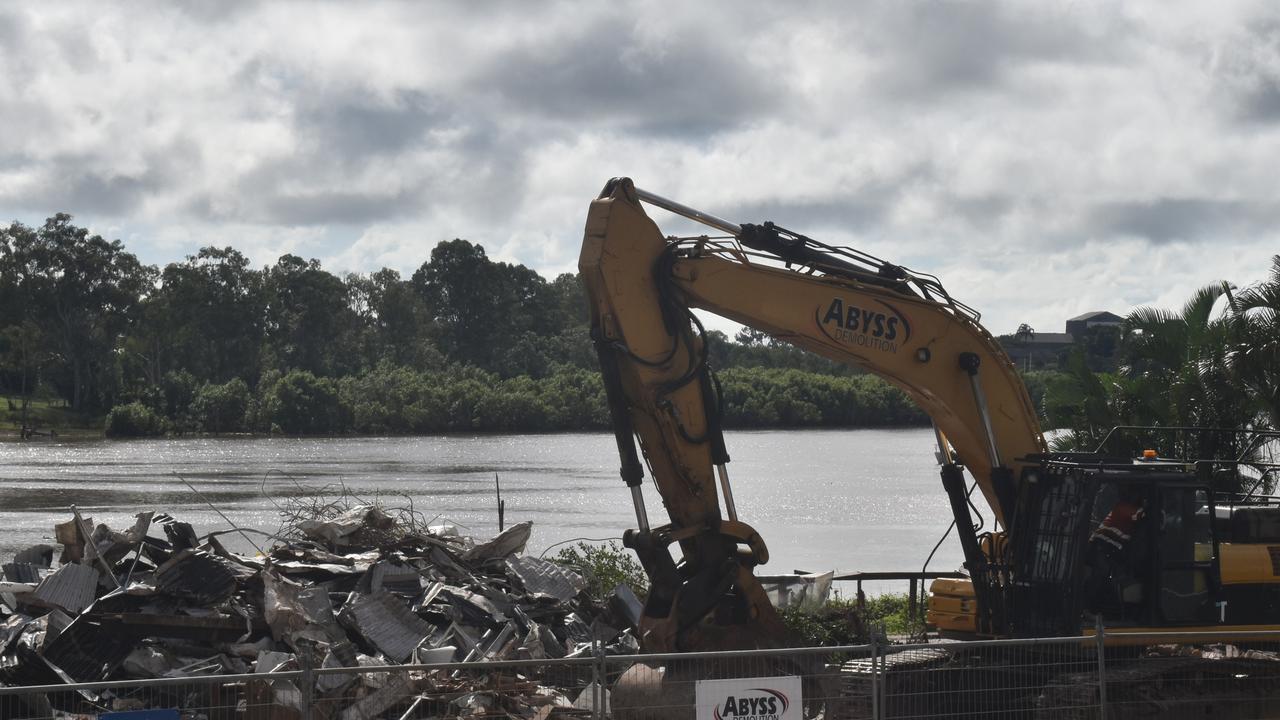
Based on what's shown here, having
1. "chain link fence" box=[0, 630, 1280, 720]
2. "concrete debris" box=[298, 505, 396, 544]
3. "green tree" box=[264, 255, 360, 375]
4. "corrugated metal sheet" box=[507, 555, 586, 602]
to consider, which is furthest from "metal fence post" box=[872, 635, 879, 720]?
"green tree" box=[264, 255, 360, 375]

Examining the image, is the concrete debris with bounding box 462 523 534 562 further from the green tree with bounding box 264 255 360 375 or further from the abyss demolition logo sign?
the green tree with bounding box 264 255 360 375

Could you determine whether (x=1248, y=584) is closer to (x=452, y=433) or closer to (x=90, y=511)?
(x=90, y=511)

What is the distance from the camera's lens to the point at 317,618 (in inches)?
530

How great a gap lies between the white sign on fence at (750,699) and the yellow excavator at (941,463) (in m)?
2.80

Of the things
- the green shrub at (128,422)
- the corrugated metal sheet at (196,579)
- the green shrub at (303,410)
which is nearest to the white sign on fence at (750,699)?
the corrugated metal sheet at (196,579)

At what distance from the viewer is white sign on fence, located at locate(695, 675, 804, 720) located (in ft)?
29.6

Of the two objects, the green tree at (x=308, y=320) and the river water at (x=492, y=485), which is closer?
the river water at (x=492, y=485)

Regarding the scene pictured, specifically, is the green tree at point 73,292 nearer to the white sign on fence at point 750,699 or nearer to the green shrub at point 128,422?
the green shrub at point 128,422

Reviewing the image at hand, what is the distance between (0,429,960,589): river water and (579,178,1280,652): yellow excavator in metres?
15.5

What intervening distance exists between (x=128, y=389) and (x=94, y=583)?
335ft

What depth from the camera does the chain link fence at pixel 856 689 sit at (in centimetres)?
1089

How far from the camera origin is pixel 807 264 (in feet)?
42.4

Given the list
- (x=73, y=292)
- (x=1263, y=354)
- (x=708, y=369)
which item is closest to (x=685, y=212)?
(x=708, y=369)

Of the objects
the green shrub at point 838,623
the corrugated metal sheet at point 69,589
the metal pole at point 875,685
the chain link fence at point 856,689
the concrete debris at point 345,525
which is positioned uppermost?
the concrete debris at point 345,525
